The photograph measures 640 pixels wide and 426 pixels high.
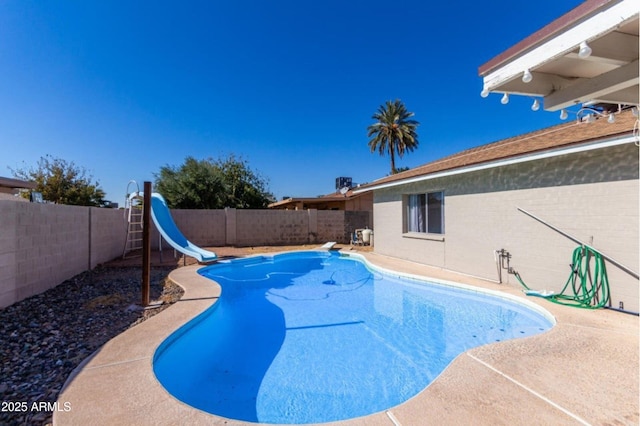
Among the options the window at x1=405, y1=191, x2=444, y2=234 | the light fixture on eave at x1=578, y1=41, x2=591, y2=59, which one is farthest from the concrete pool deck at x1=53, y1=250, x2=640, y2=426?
the window at x1=405, y1=191, x2=444, y2=234

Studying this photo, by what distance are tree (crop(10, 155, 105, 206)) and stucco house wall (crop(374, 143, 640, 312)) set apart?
24007mm

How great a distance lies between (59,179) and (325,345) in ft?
Result: 80.3

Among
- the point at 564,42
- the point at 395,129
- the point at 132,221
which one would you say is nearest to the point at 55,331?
the point at 564,42

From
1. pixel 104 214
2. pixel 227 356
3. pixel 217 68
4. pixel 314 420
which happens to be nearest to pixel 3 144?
pixel 104 214

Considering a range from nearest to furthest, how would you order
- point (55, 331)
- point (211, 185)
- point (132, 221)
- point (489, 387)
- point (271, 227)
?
point (489, 387), point (55, 331), point (132, 221), point (271, 227), point (211, 185)

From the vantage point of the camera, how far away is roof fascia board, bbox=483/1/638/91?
1.47 metres

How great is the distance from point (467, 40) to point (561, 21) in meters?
14.7

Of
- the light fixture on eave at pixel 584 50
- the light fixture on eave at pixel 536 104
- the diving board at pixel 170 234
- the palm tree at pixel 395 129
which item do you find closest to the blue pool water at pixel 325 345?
the diving board at pixel 170 234

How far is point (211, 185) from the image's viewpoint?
21.7m

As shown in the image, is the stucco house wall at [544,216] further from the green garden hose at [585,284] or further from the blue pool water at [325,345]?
the blue pool water at [325,345]

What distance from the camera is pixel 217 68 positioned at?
13633 mm

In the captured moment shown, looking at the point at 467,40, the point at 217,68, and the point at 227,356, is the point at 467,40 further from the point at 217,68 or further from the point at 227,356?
the point at 227,356

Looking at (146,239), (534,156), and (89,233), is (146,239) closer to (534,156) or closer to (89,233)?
(89,233)

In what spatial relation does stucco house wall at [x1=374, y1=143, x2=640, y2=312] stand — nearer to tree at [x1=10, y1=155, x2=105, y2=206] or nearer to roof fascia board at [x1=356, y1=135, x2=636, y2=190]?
roof fascia board at [x1=356, y1=135, x2=636, y2=190]
